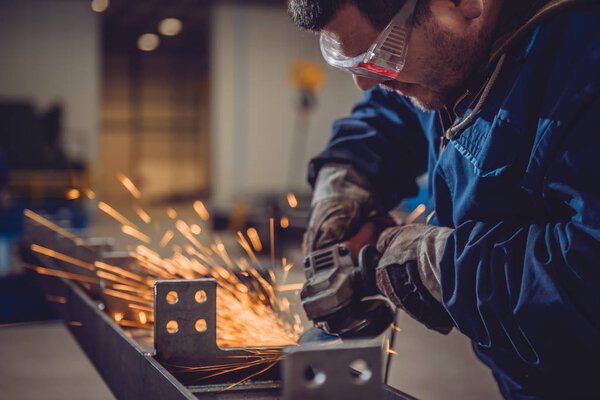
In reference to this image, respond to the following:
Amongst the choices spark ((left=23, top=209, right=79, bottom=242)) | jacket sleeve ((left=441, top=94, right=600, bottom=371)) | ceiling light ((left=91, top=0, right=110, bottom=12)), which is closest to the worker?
jacket sleeve ((left=441, top=94, right=600, bottom=371))

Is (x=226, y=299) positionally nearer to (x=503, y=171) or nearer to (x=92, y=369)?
(x=503, y=171)

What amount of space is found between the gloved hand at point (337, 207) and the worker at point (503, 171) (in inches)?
9.5

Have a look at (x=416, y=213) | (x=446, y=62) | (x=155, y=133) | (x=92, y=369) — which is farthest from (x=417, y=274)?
(x=155, y=133)

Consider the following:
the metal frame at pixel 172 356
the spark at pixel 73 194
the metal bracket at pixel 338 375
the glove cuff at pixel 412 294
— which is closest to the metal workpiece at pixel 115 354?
the metal frame at pixel 172 356

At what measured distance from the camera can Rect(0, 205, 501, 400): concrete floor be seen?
281cm

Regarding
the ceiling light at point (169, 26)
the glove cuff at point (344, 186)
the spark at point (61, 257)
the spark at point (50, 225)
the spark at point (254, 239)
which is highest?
the ceiling light at point (169, 26)

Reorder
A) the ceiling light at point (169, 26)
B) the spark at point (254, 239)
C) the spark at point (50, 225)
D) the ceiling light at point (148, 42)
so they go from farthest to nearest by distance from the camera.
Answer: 1. the ceiling light at point (148, 42)
2. the ceiling light at point (169, 26)
3. the spark at point (254, 239)
4. the spark at point (50, 225)

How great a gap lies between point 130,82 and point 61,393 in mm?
15933

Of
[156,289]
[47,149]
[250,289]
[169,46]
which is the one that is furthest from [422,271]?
[169,46]

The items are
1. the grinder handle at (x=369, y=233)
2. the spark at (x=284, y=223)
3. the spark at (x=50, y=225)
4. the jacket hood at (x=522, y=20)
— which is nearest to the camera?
the jacket hood at (x=522, y=20)

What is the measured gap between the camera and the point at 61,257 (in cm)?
194

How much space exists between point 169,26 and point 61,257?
44.1 ft

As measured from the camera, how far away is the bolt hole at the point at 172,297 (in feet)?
3.87

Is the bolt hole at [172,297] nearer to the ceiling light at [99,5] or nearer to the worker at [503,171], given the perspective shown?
the worker at [503,171]
